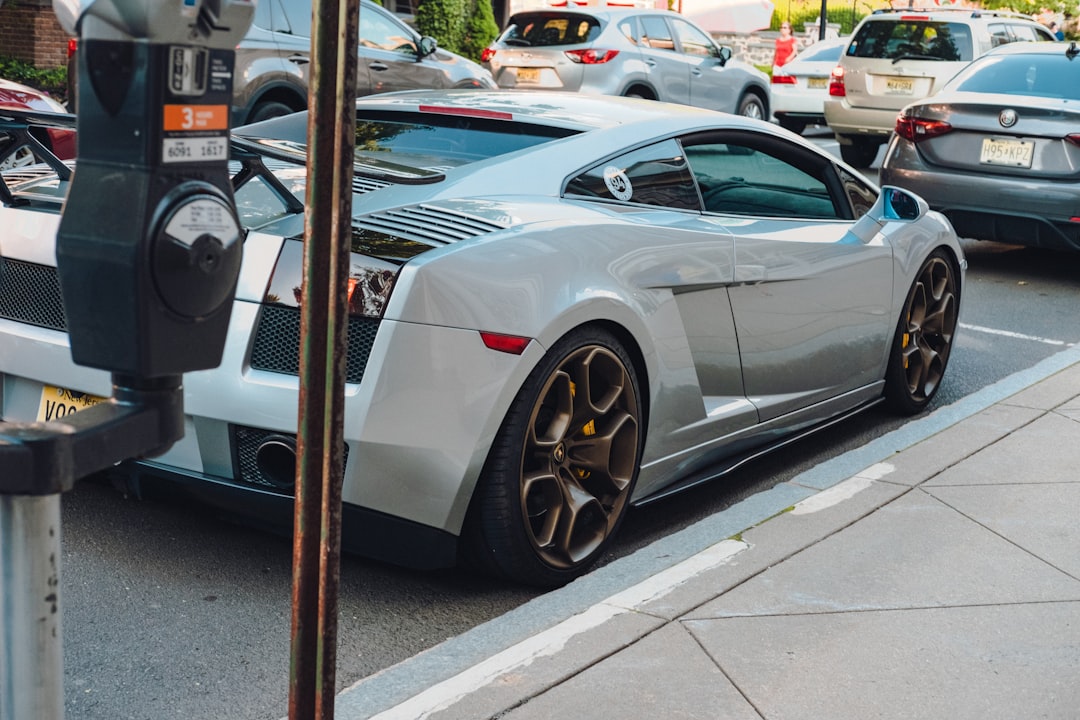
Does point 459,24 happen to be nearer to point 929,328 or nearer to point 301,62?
point 301,62

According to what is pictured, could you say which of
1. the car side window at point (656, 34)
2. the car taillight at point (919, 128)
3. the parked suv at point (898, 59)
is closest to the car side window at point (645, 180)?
the car taillight at point (919, 128)

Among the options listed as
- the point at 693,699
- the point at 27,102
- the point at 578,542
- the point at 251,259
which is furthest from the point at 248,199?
the point at 27,102

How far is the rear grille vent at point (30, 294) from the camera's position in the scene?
12.0 feet

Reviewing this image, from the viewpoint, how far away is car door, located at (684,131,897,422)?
4.59 meters

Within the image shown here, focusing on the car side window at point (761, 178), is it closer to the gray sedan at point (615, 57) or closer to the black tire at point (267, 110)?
the black tire at point (267, 110)

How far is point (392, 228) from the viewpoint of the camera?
11.7 ft

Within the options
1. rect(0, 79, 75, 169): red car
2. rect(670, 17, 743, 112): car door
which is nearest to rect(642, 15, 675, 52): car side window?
rect(670, 17, 743, 112): car door

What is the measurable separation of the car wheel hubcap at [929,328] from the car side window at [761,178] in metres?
0.61

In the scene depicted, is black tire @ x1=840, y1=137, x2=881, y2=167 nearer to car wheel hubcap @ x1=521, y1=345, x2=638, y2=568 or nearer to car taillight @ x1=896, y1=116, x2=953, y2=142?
car taillight @ x1=896, y1=116, x2=953, y2=142

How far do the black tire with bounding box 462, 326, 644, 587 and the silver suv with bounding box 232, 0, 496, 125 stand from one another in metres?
7.72

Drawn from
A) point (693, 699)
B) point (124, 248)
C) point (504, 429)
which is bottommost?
point (693, 699)

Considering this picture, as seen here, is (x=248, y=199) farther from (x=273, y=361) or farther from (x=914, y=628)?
(x=914, y=628)

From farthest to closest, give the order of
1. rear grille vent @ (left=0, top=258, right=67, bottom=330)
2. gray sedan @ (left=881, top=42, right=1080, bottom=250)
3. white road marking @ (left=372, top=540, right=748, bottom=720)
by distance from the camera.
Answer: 1. gray sedan @ (left=881, top=42, right=1080, bottom=250)
2. rear grille vent @ (left=0, top=258, right=67, bottom=330)
3. white road marking @ (left=372, top=540, right=748, bottom=720)

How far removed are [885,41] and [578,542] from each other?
1223cm
